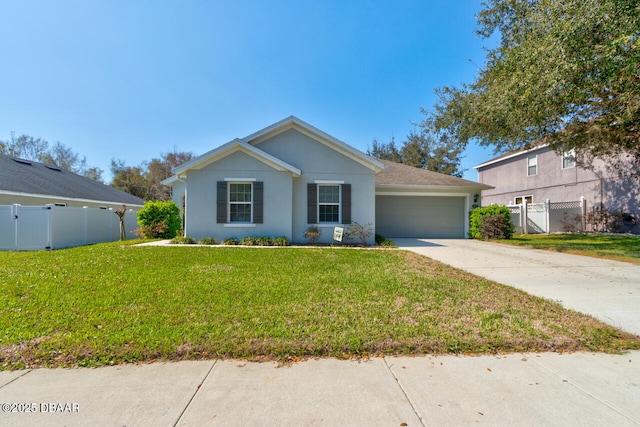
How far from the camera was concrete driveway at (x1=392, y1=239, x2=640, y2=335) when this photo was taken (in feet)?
14.9

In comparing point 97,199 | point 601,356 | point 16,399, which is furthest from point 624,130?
point 97,199

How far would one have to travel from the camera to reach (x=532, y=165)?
69.7 ft

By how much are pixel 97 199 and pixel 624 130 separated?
88.4 ft

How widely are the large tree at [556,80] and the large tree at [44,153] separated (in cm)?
4477

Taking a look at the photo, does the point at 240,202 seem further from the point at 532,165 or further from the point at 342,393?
the point at 532,165

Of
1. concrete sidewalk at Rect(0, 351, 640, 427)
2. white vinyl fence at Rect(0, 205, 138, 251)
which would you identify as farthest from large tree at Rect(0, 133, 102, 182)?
concrete sidewalk at Rect(0, 351, 640, 427)

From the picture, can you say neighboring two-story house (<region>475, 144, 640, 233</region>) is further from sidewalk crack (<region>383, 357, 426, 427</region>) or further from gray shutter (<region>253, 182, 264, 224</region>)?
sidewalk crack (<region>383, 357, 426, 427</region>)

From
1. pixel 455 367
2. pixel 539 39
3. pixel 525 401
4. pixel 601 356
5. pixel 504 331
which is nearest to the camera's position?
pixel 525 401

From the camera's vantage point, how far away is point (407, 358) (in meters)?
3.04

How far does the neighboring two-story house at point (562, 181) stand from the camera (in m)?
16.4

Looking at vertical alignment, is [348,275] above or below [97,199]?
below

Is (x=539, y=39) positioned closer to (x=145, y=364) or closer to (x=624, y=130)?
(x=624, y=130)

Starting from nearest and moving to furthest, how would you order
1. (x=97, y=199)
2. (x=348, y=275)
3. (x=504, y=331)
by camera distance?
(x=504, y=331)
(x=348, y=275)
(x=97, y=199)

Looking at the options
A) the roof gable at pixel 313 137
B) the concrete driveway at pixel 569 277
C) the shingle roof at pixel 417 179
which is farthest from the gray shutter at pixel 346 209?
the concrete driveway at pixel 569 277
